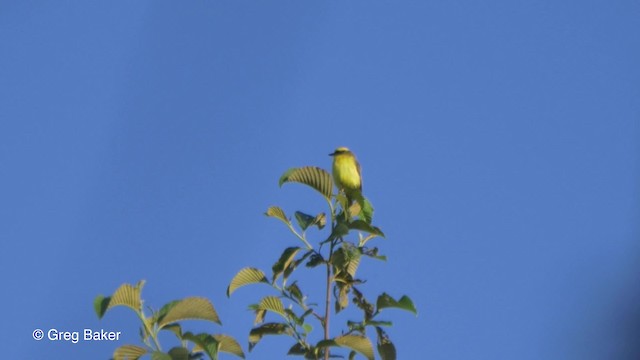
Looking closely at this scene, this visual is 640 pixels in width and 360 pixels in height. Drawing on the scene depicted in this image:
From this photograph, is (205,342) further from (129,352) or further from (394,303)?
(394,303)

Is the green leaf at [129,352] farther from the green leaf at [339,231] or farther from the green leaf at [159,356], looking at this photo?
the green leaf at [339,231]

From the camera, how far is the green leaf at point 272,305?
306cm

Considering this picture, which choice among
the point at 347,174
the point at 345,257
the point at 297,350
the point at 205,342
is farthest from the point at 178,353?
the point at 347,174

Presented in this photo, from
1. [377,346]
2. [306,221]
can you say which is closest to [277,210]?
[306,221]

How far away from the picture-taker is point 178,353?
9.13 ft

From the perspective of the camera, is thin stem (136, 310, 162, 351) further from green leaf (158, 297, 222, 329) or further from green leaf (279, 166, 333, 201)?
green leaf (279, 166, 333, 201)

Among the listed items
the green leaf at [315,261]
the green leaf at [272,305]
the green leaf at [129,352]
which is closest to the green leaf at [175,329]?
the green leaf at [129,352]

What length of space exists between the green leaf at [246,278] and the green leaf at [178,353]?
311 mm

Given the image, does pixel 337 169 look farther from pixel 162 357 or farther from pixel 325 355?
pixel 162 357

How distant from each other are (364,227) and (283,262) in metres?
0.19

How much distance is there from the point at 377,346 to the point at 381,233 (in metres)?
0.25

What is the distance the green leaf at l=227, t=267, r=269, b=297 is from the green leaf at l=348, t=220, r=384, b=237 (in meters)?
0.22

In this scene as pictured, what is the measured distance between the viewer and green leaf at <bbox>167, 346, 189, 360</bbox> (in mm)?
2771

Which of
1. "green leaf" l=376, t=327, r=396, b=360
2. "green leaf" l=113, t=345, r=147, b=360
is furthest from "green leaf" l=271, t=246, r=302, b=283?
"green leaf" l=113, t=345, r=147, b=360
